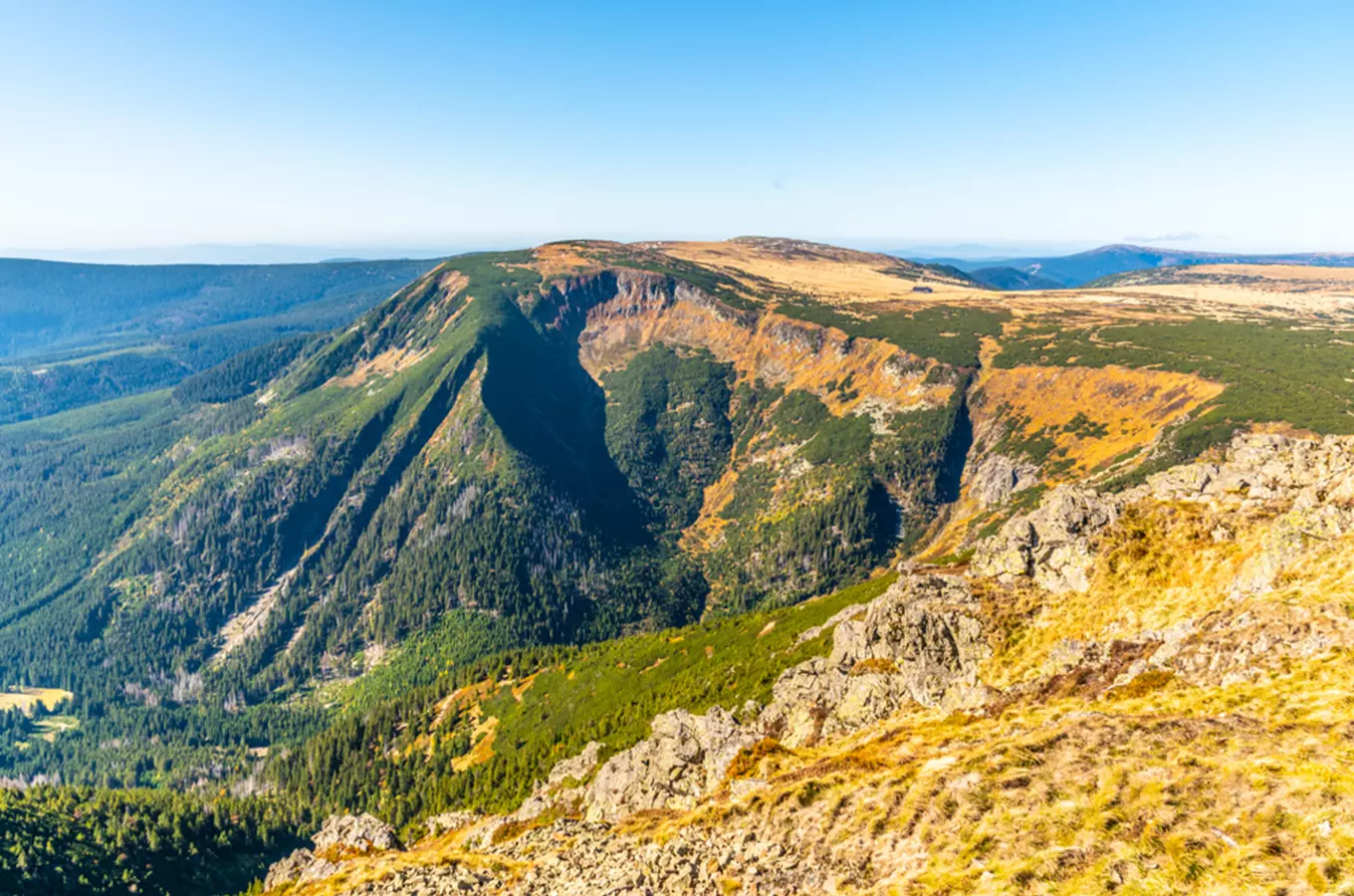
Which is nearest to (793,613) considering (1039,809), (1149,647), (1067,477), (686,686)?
(686,686)

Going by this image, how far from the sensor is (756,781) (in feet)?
157

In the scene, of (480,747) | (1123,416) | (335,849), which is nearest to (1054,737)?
(335,849)

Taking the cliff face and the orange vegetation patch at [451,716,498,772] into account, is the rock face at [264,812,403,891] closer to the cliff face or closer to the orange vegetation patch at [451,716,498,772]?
the cliff face

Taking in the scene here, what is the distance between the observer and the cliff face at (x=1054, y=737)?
87.2ft

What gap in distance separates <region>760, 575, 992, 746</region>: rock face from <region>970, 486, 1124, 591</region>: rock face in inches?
216

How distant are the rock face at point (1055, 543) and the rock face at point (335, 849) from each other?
100866 mm

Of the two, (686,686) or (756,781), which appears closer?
(756,781)

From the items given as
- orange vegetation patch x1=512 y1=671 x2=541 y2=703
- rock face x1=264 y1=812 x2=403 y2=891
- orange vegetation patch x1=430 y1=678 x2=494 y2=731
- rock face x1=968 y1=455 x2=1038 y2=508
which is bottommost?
orange vegetation patch x1=430 y1=678 x2=494 y2=731

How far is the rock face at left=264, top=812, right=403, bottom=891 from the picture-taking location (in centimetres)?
8994

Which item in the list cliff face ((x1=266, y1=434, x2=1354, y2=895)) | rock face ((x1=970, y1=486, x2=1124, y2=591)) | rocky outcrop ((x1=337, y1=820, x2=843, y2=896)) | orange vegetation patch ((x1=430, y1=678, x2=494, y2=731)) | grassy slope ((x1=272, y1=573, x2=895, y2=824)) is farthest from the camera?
orange vegetation patch ((x1=430, y1=678, x2=494, y2=731))

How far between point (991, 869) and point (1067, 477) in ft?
565

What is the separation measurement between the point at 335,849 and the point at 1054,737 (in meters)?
109

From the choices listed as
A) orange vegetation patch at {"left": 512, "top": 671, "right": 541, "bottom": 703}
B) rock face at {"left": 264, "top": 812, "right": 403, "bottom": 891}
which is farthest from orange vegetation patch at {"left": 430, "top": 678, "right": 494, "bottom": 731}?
rock face at {"left": 264, "top": 812, "right": 403, "bottom": 891}

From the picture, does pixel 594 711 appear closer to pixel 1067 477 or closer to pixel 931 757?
pixel 931 757
